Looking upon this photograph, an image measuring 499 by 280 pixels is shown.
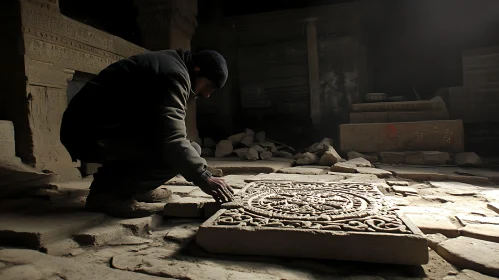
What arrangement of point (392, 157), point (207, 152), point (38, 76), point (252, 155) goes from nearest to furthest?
point (38, 76)
point (392, 157)
point (252, 155)
point (207, 152)

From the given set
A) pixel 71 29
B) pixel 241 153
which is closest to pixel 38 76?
pixel 71 29

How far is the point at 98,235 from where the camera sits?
1849 millimetres

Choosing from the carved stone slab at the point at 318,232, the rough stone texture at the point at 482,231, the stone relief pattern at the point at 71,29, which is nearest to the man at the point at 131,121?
the carved stone slab at the point at 318,232

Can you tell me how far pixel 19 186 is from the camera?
106 inches

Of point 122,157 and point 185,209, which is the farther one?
point 185,209

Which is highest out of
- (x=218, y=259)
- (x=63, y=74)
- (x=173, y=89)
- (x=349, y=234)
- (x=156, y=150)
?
(x=63, y=74)

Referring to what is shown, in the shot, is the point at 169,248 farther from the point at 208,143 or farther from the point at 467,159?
the point at 208,143

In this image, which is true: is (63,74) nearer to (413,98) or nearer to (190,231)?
(190,231)

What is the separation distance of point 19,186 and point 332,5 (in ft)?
23.3

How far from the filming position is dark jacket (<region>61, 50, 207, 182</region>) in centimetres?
196

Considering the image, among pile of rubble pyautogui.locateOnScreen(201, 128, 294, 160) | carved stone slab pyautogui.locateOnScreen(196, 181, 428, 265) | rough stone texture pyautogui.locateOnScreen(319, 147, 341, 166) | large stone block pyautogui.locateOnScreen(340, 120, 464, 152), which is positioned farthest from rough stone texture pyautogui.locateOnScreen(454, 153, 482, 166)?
carved stone slab pyautogui.locateOnScreen(196, 181, 428, 265)

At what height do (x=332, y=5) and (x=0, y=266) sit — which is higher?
(x=332, y=5)

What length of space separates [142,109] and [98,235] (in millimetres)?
829

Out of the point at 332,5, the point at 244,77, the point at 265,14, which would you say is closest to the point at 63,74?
the point at 244,77
